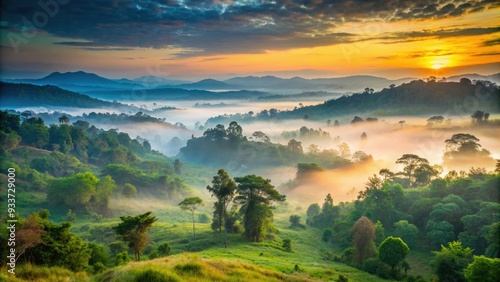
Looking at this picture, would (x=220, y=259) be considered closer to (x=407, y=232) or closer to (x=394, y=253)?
(x=394, y=253)

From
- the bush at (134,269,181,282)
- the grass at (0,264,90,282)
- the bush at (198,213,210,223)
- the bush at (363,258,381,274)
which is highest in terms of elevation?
the bush at (134,269,181,282)

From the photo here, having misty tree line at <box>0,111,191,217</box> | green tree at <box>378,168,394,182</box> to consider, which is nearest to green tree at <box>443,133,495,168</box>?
green tree at <box>378,168,394,182</box>

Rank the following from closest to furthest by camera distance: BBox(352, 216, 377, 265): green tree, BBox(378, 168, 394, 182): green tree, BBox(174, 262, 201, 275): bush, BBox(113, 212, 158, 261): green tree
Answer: BBox(174, 262, 201, 275): bush, BBox(113, 212, 158, 261): green tree, BBox(352, 216, 377, 265): green tree, BBox(378, 168, 394, 182): green tree

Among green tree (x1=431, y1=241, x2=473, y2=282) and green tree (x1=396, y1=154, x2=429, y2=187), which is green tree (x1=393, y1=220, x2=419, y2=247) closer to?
green tree (x1=431, y1=241, x2=473, y2=282)

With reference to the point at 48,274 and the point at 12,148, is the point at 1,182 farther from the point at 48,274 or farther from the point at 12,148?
the point at 48,274

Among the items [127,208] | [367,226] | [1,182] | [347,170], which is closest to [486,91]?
[347,170]

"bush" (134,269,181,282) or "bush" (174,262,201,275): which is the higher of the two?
"bush" (134,269,181,282)

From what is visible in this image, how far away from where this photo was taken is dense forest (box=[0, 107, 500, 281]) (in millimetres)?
28078

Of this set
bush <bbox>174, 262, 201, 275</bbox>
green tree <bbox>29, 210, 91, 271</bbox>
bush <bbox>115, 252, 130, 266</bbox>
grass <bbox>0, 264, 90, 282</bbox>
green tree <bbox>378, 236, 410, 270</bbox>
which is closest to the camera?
grass <bbox>0, 264, 90, 282</bbox>

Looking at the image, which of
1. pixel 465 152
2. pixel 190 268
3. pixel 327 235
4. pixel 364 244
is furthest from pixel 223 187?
pixel 465 152

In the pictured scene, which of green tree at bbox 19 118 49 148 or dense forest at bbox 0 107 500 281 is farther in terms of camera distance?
green tree at bbox 19 118 49 148

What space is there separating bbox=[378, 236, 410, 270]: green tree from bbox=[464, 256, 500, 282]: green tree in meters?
9.77

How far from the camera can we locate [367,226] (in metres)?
48.2

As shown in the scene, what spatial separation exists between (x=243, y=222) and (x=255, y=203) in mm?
4795
